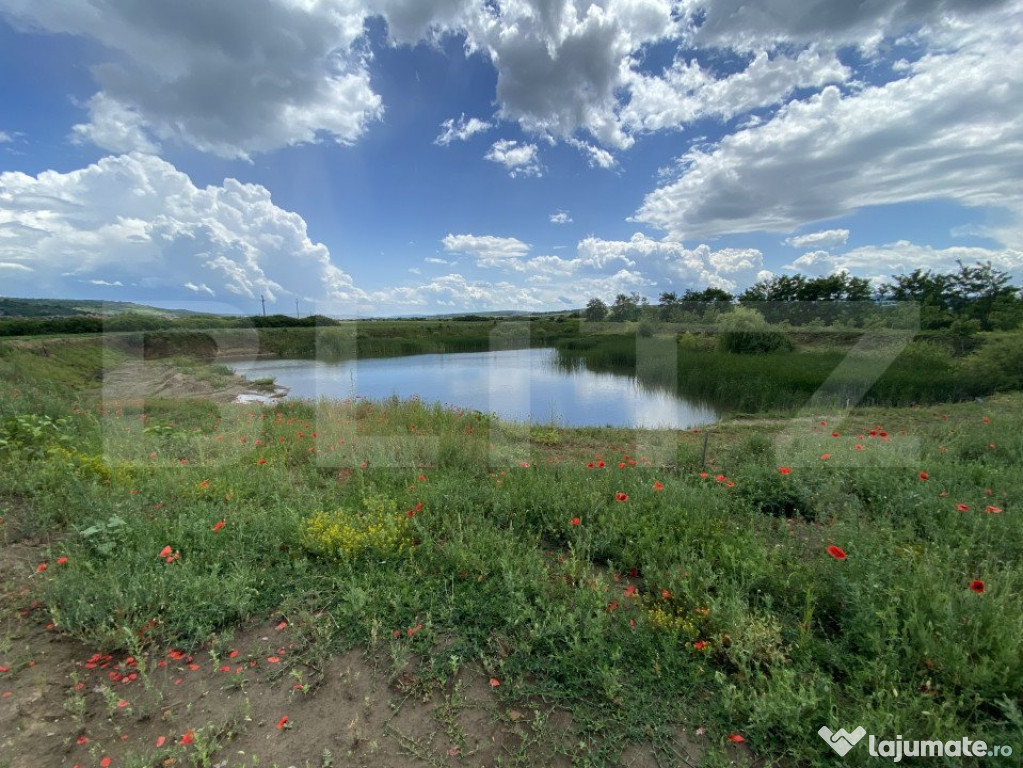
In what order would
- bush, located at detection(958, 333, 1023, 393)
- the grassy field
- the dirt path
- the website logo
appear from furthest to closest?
the dirt path
bush, located at detection(958, 333, 1023, 393)
the grassy field
the website logo

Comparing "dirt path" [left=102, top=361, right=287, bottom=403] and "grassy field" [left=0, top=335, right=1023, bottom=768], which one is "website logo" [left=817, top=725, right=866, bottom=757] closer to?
"grassy field" [left=0, top=335, right=1023, bottom=768]

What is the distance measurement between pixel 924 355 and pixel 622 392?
9857mm

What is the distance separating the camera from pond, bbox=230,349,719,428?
416 inches

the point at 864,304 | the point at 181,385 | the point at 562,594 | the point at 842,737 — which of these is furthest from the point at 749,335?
the point at 181,385

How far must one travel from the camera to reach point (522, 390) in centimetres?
1389

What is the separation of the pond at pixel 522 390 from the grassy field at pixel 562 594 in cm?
567

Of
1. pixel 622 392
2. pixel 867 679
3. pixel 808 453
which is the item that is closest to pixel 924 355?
pixel 622 392

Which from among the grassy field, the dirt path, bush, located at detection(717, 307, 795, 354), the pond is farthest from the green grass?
the dirt path

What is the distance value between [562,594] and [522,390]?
11586 millimetres

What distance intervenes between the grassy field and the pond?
5.67 metres

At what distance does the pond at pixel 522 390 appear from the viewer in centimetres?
1055

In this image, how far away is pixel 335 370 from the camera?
21.3 metres

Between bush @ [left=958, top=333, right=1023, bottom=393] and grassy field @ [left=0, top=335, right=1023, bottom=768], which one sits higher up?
bush @ [left=958, top=333, right=1023, bottom=393]

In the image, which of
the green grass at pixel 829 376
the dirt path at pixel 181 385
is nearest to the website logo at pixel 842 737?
the green grass at pixel 829 376
